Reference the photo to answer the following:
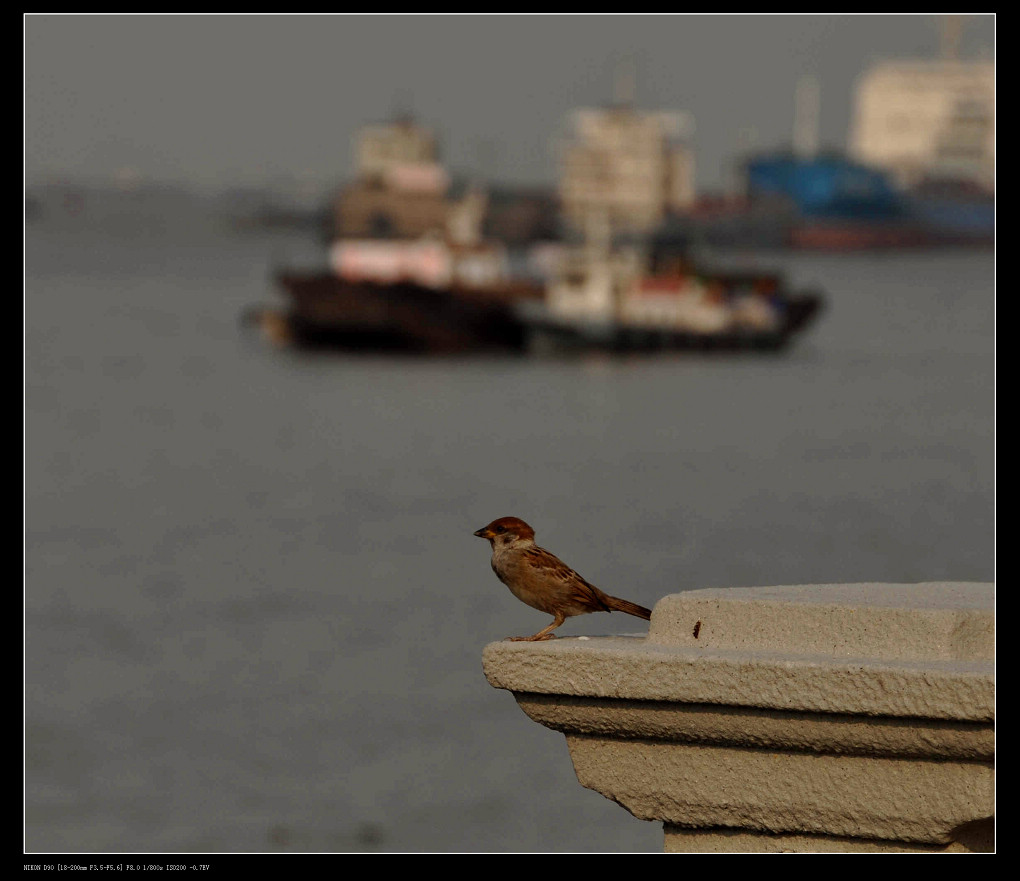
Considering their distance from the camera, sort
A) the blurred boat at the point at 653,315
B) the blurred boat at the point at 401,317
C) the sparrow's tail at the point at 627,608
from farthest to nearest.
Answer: the blurred boat at the point at 401,317
the blurred boat at the point at 653,315
the sparrow's tail at the point at 627,608

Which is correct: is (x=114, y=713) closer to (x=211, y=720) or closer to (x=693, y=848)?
(x=211, y=720)

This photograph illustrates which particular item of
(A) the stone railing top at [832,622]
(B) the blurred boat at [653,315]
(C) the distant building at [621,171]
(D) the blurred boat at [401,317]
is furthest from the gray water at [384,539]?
(C) the distant building at [621,171]

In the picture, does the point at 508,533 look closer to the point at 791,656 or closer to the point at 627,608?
the point at 627,608

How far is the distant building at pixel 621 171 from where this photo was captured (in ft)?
584

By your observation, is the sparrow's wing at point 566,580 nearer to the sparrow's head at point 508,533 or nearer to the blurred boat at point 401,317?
the sparrow's head at point 508,533

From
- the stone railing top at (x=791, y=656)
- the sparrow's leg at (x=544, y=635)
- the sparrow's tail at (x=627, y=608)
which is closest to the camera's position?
the stone railing top at (x=791, y=656)

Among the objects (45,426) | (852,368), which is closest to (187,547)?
(45,426)

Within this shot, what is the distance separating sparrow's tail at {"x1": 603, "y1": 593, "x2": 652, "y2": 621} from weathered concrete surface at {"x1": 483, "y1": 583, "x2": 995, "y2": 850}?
22 cm

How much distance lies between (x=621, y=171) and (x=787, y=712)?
176414 millimetres

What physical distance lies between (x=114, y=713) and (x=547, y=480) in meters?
22.2

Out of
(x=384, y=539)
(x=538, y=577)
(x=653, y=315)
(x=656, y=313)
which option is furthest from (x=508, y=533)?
(x=656, y=313)

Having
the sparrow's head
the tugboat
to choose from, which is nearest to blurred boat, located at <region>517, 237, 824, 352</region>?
the tugboat

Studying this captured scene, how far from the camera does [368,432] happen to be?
52031 millimetres

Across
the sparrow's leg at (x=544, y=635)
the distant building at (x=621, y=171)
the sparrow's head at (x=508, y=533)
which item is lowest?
the distant building at (x=621, y=171)
